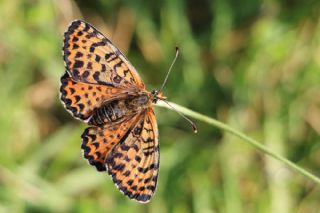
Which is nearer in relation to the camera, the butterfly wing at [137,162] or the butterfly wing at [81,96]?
the butterfly wing at [137,162]

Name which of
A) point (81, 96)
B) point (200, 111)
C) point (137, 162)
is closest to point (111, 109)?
point (81, 96)

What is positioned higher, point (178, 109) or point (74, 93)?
point (74, 93)

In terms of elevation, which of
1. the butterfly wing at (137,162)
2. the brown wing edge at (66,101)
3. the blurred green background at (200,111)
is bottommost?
the butterfly wing at (137,162)

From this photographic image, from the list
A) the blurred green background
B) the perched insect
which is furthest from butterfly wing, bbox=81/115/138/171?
the blurred green background

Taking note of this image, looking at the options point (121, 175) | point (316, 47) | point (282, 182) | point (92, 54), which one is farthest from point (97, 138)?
point (316, 47)

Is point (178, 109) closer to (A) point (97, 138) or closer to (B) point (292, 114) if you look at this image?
(A) point (97, 138)

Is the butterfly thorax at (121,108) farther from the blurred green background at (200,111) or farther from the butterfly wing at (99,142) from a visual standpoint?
the blurred green background at (200,111)

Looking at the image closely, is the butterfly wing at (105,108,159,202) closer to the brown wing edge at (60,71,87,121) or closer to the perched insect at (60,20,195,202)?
the perched insect at (60,20,195,202)

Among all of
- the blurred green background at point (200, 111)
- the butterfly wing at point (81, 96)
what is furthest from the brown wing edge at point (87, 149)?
the blurred green background at point (200, 111)
